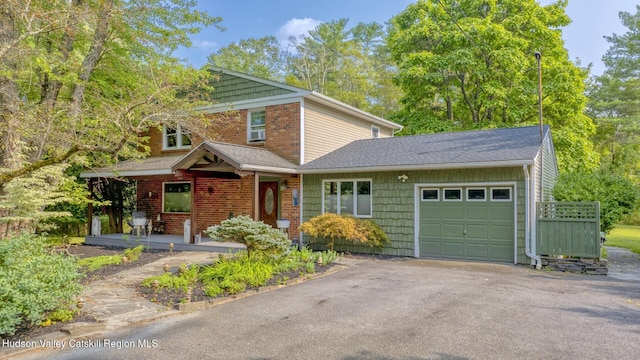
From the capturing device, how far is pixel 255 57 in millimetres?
33500

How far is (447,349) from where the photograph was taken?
433 cm

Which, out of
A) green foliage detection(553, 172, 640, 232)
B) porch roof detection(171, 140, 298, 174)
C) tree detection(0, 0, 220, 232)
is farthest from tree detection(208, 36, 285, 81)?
green foliage detection(553, 172, 640, 232)

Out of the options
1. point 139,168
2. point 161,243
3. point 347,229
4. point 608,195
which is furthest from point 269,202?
point 608,195

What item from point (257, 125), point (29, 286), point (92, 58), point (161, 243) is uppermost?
point (92, 58)

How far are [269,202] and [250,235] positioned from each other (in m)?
5.74

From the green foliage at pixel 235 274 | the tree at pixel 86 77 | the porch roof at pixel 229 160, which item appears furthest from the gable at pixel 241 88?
the green foliage at pixel 235 274

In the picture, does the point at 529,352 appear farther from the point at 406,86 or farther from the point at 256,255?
the point at 406,86

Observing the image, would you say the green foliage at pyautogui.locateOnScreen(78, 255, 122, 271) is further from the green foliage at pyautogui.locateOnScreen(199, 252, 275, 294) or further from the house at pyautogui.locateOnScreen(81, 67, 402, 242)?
the house at pyautogui.locateOnScreen(81, 67, 402, 242)

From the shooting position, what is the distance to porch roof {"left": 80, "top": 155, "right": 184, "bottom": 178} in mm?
13000

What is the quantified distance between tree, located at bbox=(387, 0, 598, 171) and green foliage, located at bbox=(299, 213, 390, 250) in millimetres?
11917

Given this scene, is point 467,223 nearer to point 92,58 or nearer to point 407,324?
point 407,324

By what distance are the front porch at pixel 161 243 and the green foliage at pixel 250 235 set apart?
308cm

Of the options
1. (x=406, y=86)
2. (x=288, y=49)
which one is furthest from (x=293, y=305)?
(x=288, y=49)

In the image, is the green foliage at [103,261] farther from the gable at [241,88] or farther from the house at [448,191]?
the gable at [241,88]
